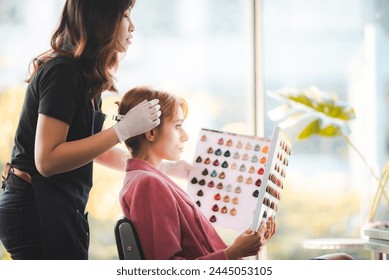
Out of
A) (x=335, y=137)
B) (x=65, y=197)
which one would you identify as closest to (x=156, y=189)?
(x=65, y=197)

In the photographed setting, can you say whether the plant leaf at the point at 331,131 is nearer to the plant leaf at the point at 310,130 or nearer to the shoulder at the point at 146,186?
the plant leaf at the point at 310,130

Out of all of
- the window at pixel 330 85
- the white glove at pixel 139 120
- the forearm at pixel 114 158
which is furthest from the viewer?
the window at pixel 330 85

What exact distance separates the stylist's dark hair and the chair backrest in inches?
16.3

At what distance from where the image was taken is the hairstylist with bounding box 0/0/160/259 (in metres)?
1.80

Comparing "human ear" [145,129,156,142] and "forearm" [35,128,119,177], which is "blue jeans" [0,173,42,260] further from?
"human ear" [145,129,156,142]

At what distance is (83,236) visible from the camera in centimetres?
196

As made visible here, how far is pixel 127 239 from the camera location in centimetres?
182

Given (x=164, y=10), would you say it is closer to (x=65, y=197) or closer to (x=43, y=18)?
(x=43, y=18)

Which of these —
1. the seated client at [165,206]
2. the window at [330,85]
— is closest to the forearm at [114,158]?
the seated client at [165,206]

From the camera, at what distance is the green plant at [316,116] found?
A: 10.0 ft


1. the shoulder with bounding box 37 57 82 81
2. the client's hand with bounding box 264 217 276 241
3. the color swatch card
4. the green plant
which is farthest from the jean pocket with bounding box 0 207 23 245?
the green plant

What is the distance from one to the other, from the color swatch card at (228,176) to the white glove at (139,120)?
0.90ft

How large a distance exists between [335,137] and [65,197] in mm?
1856

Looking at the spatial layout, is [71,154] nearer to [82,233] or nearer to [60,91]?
[60,91]
